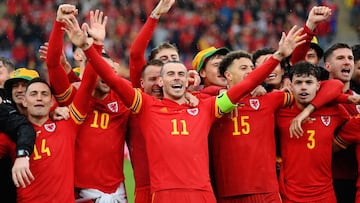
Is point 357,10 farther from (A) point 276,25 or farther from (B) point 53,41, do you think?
(B) point 53,41

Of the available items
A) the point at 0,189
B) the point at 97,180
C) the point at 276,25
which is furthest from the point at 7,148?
the point at 276,25

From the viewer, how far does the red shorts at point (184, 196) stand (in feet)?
21.7

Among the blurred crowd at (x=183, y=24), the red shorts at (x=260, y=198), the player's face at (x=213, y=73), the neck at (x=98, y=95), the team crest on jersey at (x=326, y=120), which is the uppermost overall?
the blurred crowd at (x=183, y=24)

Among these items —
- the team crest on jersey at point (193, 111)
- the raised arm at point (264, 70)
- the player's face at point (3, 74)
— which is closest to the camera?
the raised arm at point (264, 70)

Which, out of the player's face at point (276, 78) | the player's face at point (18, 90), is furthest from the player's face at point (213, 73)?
the player's face at point (18, 90)

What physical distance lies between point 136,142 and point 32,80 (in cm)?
113

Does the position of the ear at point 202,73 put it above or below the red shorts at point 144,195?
above

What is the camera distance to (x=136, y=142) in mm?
7344

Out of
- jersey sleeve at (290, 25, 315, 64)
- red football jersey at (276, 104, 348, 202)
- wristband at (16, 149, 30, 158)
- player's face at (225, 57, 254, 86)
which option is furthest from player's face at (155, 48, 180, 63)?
wristband at (16, 149, 30, 158)

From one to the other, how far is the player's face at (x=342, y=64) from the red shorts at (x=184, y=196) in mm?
2046

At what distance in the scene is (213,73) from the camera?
26.0 feet

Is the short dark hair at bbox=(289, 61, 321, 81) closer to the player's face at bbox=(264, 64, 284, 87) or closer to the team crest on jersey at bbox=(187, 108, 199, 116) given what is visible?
the player's face at bbox=(264, 64, 284, 87)

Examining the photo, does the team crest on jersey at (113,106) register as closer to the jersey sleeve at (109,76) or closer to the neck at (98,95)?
the neck at (98,95)

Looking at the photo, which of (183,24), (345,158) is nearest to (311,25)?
(345,158)
